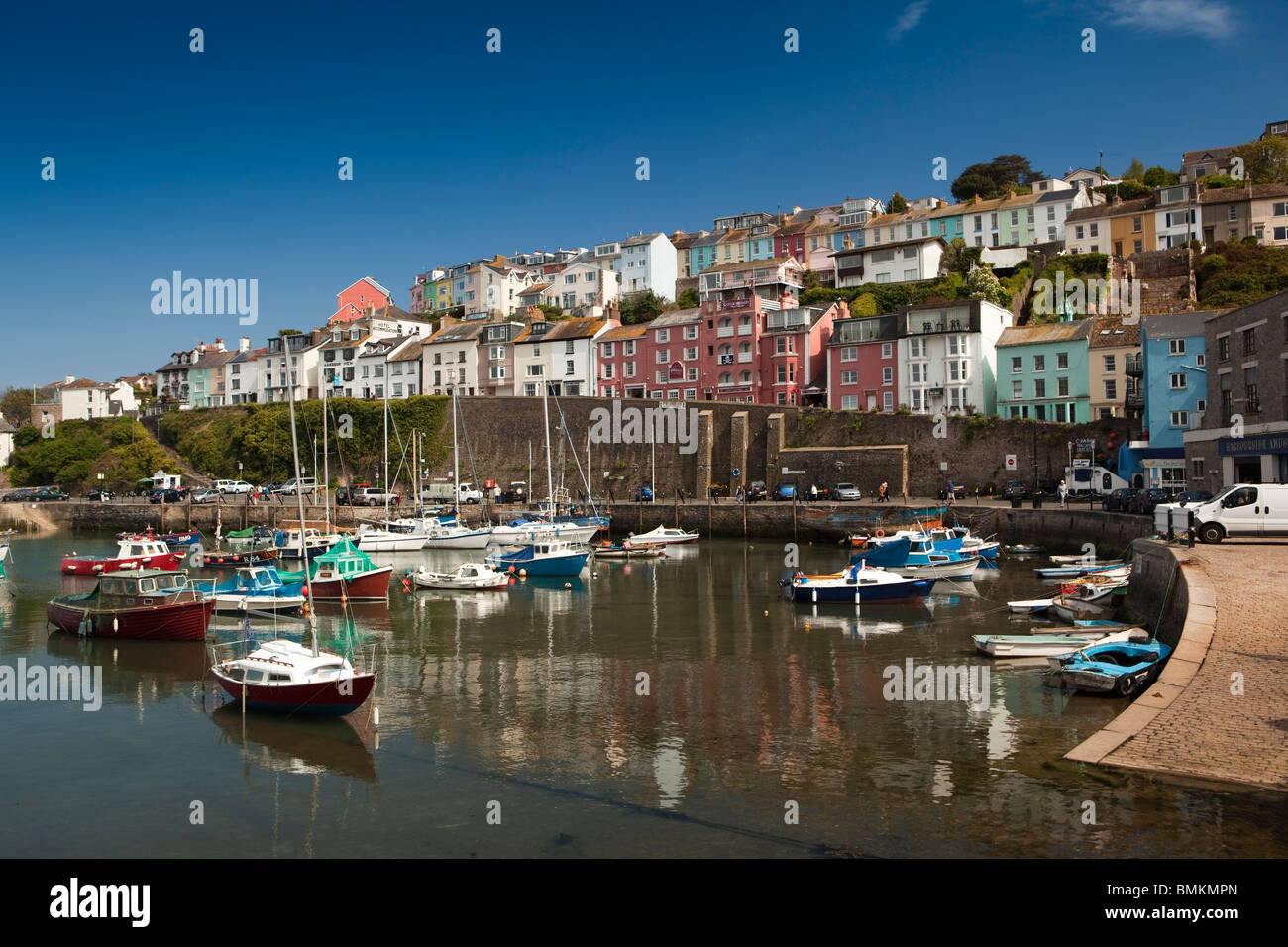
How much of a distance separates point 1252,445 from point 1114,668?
18151 mm

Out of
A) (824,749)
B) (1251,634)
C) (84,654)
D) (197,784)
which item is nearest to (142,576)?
(84,654)

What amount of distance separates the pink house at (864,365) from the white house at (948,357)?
80 centimetres

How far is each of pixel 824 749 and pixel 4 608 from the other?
98.2 feet

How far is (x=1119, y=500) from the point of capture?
3878 cm

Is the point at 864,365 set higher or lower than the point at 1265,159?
lower

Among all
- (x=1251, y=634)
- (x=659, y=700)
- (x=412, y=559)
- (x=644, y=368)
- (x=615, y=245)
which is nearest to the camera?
(x=1251, y=634)

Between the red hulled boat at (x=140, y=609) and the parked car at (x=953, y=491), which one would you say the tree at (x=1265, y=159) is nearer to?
the parked car at (x=953, y=491)

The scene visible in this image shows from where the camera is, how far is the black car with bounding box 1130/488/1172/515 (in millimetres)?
35906

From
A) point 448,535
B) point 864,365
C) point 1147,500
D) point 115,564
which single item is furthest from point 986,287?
point 115,564

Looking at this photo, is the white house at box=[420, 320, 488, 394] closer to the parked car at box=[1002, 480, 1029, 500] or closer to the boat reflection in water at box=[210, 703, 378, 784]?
the parked car at box=[1002, 480, 1029, 500]

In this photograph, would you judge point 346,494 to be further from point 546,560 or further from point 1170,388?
point 1170,388

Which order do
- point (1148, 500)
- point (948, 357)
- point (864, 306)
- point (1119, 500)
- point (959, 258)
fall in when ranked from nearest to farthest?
point (1148, 500)
point (1119, 500)
point (948, 357)
point (864, 306)
point (959, 258)
